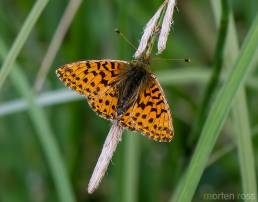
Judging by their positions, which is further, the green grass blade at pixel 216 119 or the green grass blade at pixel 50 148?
the green grass blade at pixel 50 148

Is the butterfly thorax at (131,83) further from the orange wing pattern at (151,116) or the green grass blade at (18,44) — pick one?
the green grass blade at (18,44)

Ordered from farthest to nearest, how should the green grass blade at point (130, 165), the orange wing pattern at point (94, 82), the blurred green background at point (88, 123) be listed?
the blurred green background at point (88, 123) → the green grass blade at point (130, 165) → the orange wing pattern at point (94, 82)

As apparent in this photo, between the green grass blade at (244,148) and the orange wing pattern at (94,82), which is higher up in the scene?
the orange wing pattern at (94,82)

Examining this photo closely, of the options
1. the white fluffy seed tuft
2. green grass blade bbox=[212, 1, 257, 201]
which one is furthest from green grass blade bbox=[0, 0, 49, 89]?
green grass blade bbox=[212, 1, 257, 201]

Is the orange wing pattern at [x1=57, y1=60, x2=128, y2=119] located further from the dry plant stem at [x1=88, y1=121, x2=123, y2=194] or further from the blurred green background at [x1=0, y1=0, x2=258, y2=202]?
the blurred green background at [x1=0, y1=0, x2=258, y2=202]

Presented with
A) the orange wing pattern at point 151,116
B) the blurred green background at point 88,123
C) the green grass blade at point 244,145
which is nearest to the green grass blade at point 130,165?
the blurred green background at point 88,123

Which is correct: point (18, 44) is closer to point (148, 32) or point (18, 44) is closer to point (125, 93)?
point (148, 32)

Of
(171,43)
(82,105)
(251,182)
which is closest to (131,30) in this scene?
(171,43)
